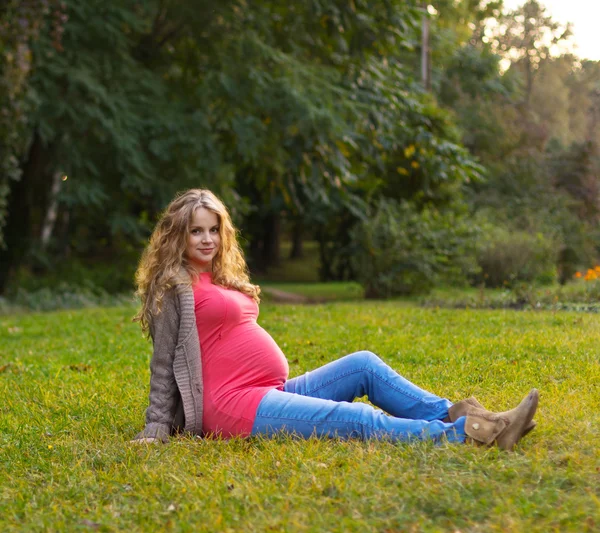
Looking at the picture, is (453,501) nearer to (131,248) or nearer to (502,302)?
(502,302)

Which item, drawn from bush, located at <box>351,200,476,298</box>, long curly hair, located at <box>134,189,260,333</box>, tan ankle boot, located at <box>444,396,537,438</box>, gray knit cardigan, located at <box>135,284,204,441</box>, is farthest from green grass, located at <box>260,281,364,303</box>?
tan ankle boot, located at <box>444,396,537,438</box>

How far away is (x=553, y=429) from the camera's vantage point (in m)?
4.39

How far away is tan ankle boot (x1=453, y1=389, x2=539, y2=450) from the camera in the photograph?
4.01 m

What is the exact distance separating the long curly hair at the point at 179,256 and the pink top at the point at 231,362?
11 centimetres

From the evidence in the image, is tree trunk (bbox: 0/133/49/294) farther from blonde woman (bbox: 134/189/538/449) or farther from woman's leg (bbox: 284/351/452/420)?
woman's leg (bbox: 284/351/452/420)

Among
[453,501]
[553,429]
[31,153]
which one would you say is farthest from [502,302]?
[31,153]

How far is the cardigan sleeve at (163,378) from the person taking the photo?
459 centimetres

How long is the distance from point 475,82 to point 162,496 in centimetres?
2835

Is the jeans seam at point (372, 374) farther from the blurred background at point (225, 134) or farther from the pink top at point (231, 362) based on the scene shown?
the blurred background at point (225, 134)

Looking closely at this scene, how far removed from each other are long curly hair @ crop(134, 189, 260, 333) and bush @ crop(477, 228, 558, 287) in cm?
1251

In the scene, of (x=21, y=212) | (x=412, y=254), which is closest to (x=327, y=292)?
(x=412, y=254)

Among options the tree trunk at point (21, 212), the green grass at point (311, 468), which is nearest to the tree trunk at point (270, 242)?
the tree trunk at point (21, 212)

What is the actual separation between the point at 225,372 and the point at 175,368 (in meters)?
0.27

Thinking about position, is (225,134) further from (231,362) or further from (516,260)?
(231,362)
